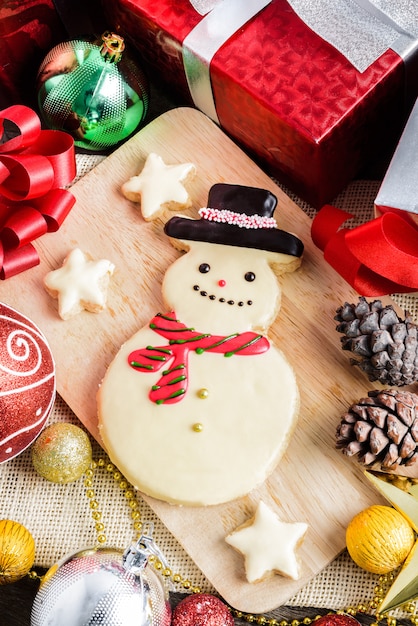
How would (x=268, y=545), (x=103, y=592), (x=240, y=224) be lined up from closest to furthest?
(x=103, y=592)
(x=268, y=545)
(x=240, y=224)

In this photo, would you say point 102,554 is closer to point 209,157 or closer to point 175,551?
point 175,551

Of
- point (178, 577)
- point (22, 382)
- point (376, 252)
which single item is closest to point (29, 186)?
point (22, 382)

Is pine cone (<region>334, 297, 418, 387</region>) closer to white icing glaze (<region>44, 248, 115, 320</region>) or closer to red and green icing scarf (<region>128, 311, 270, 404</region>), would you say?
red and green icing scarf (<region>128, 311, 270, 404</region>)

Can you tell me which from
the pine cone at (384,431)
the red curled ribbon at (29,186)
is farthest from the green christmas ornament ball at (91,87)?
the pine cone at (384,431)

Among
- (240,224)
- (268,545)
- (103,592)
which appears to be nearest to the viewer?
(103,592)

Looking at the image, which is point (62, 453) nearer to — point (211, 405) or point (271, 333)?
point (211, 405)

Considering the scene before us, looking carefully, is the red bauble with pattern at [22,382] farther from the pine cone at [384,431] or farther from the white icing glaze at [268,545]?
the pine cone at [384,431]
